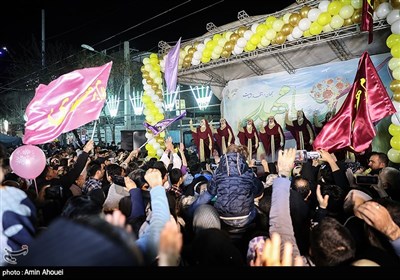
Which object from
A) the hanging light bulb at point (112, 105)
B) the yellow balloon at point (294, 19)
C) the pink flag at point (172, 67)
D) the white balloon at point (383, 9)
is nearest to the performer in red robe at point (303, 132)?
the yellow balloon at point (294, 19)

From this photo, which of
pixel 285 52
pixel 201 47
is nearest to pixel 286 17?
pixel 285 52

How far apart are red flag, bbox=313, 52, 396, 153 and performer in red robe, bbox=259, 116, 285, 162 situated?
5607mm

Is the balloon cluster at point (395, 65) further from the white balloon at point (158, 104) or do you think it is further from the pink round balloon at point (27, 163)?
the white balloon at point (158, 104)

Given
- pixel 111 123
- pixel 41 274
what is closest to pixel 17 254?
pixel 41 274

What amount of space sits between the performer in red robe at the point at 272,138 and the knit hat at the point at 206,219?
819cm

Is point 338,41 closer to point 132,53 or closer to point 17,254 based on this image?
point 17,254

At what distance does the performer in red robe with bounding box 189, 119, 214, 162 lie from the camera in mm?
11391

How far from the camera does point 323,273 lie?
4.18ft

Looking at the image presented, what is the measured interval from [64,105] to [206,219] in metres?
3.01

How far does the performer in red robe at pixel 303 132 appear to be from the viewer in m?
9.66

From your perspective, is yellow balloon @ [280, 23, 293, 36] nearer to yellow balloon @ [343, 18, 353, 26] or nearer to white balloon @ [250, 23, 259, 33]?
white balloon @ [250, 23, 259, 33]

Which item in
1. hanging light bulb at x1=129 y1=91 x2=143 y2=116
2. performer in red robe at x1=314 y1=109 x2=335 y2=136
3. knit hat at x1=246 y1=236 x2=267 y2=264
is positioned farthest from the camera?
hanging light bulb at x1=129 y1=91 x2=143 y2=116

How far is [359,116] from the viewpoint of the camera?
4520 mm

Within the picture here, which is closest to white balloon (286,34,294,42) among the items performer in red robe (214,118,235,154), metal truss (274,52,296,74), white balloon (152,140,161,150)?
metal truss (274,52,296,74)
